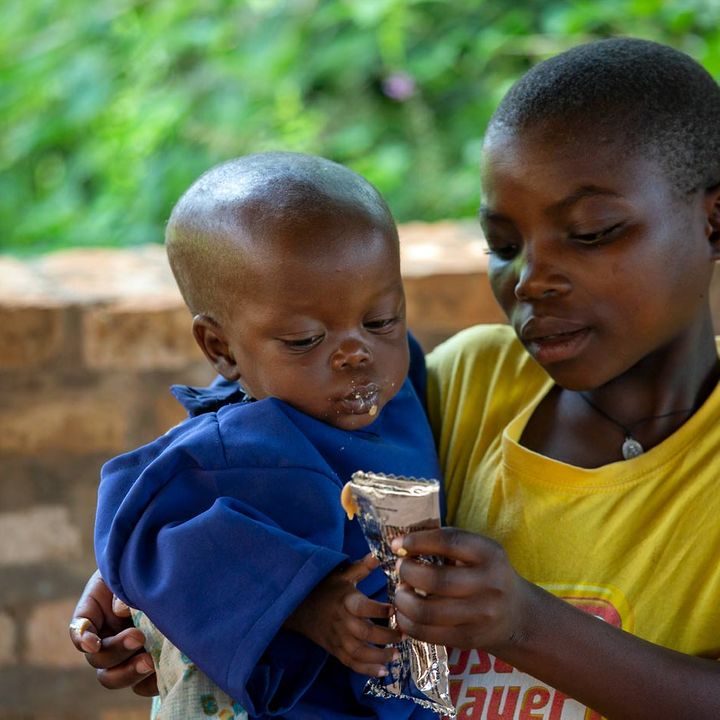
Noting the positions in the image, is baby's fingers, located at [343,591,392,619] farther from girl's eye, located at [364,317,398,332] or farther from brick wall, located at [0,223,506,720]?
brick wall, located at [0,223,506,720]

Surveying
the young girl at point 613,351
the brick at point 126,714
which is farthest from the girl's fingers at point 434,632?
the brick at point 126,714

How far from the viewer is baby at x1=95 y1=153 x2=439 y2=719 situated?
1649 millimetres

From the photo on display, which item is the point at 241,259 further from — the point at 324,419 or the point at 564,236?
the point at 564,236

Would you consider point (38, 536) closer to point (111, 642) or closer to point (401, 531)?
point (111, 642)

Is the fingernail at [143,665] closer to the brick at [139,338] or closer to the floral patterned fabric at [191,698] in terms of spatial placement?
the floral patterned fabric at [191,698]

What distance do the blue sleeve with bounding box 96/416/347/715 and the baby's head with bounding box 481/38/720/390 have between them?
0.44 m

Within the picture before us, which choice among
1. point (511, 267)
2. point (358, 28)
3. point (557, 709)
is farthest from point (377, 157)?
point (557, 709)

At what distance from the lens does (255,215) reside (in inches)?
72.6

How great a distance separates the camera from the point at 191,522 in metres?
1.67

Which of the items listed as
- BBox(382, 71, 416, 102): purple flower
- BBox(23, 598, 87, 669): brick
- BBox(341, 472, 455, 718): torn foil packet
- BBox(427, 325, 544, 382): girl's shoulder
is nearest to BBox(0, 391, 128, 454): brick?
BBox(23, 598, 87, 669): brick

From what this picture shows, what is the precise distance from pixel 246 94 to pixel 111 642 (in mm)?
3364

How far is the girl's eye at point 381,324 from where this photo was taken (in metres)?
1.85

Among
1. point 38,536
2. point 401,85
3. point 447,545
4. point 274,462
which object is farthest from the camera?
point 401,85

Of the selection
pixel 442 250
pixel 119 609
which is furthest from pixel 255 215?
pixel 442 250
